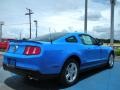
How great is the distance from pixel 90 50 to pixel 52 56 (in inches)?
81.0

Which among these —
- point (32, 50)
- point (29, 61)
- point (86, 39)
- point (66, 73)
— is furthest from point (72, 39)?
point (29, 61)

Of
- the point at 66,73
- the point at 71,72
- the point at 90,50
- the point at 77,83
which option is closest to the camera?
the point at 66,73

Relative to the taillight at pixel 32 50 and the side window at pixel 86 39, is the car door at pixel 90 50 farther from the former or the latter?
the taillight at pixel 32 50

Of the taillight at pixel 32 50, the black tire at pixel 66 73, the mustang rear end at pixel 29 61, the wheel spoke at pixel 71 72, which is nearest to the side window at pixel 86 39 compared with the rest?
the black tire at pixel 66 73

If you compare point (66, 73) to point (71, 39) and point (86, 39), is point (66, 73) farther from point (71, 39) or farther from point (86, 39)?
point (86, 39)

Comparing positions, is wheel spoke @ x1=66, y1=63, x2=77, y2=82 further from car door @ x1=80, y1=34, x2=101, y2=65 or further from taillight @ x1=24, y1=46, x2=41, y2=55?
taillight @ x1=24, y1=46, x2=41, y2=55

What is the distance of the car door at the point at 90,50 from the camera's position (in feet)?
27.5

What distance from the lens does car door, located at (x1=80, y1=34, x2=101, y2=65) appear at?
8367 mm

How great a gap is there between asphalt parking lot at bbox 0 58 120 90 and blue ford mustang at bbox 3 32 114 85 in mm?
338

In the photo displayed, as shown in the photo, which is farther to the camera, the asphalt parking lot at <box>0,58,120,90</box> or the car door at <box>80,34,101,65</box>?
the car door at <box>80,34,101,65</box>

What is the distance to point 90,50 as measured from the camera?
8.62m

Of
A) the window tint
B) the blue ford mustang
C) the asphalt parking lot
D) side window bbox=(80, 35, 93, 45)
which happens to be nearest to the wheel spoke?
the blue ford mustang

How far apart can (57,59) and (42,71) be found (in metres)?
0.55

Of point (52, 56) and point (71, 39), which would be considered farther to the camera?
point (71, 39)
